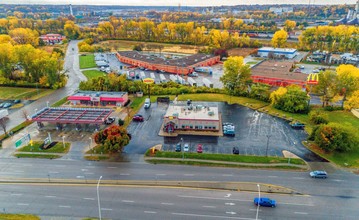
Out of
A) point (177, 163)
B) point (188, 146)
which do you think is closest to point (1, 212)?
point (177, 163)

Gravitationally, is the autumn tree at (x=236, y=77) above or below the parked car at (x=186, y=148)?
above

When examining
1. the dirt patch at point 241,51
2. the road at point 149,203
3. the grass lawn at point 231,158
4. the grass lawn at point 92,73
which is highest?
the dirt patch at point 241,51

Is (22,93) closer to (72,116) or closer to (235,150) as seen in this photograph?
(72,116)

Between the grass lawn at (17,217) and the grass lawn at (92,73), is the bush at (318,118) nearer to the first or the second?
the grass lawn at (17,217)

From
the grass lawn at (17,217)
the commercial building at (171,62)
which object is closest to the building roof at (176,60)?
the commercial building at (171,62)

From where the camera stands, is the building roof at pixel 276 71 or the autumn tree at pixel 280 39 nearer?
the building roof at pixel 276 71

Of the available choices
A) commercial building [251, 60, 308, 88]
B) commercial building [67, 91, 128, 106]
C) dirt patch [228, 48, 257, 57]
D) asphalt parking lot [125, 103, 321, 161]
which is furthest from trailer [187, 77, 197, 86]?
dirt patch [228, 48, 257, 57]

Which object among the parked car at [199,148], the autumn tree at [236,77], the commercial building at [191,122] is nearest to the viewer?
→ the parked car at [199,148]

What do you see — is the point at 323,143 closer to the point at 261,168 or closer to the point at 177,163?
the point at 261,168
